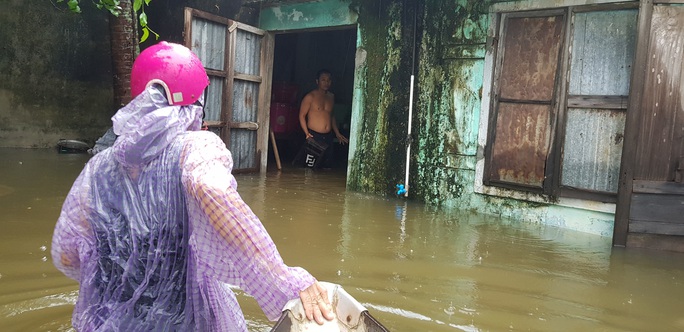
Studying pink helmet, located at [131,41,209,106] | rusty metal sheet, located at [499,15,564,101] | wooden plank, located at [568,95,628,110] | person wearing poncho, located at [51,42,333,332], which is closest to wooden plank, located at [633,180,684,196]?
wooden plank, located at [568,95,628,110]

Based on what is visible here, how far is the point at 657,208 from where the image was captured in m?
4.98

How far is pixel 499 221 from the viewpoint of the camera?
5.88 metres

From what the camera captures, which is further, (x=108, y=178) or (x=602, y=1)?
(x=602, y=1)

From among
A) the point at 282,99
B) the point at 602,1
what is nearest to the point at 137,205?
the point at 602,1

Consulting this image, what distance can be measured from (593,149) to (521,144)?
711 millimetres

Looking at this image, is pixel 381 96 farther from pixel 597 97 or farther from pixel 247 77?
pixel 597 97

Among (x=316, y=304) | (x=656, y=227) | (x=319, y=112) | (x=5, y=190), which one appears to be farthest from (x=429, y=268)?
(x=319, y=112)

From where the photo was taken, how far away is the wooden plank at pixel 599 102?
5.29 meters

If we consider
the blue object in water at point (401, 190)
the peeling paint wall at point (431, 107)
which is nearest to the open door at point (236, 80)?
the peeling paint wall at point (431, 107)

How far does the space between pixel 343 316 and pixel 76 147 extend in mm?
9677

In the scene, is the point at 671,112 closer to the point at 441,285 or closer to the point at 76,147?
the point at 441,285

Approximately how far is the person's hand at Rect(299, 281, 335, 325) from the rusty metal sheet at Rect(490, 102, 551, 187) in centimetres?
462

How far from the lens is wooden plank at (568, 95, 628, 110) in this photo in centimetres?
529

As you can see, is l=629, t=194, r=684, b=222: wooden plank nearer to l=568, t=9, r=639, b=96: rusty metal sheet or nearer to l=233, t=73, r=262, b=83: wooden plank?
l=568, t=9, r=639, b=96: rusty metal sheet
